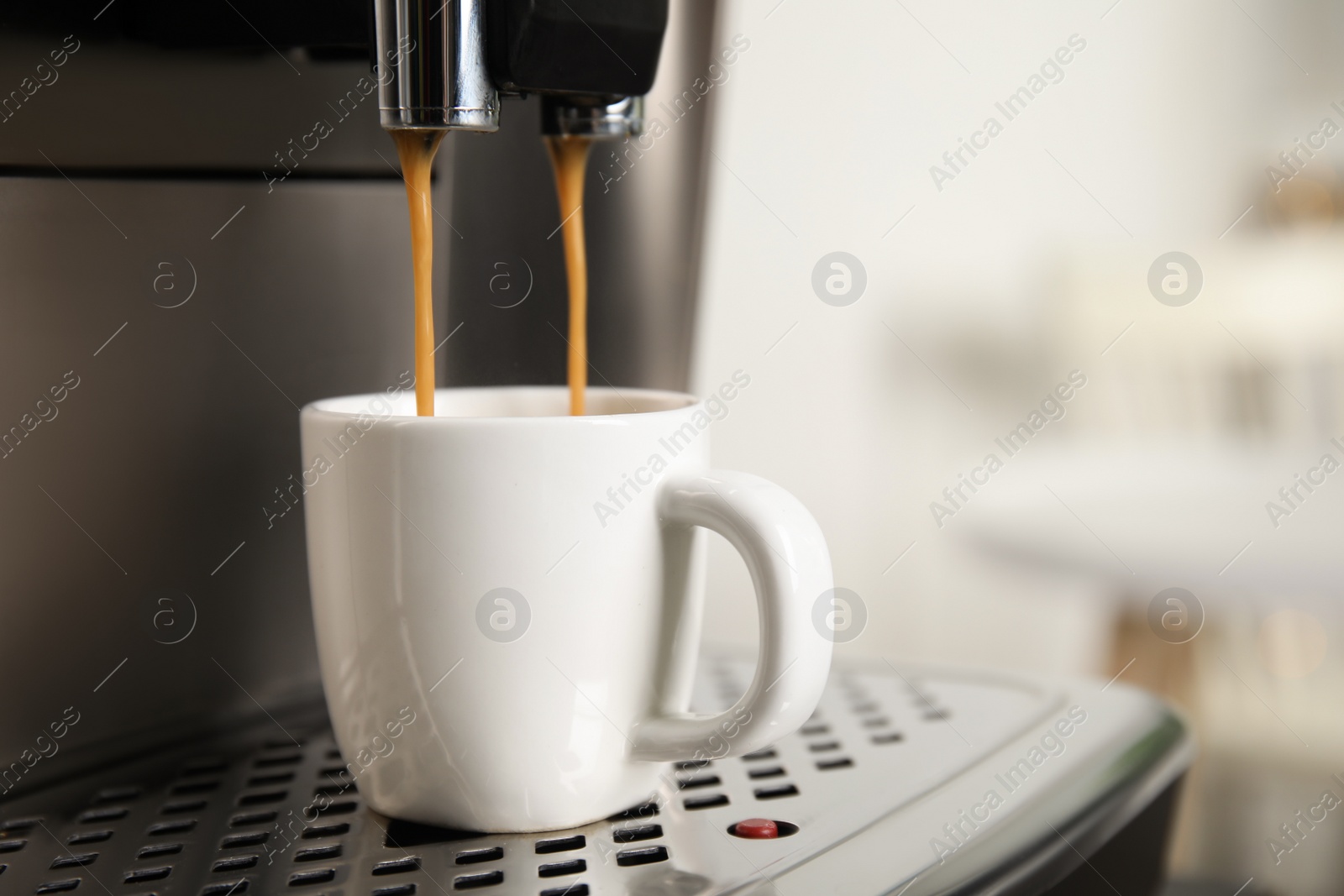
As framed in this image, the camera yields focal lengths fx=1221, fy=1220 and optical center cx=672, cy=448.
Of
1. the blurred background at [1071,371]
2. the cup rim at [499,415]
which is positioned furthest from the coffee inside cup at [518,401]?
the blurred background at [1071,371]

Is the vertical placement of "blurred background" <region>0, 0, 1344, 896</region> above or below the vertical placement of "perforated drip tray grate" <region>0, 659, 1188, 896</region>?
above

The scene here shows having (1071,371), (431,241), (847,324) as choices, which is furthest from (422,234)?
(1071,371)

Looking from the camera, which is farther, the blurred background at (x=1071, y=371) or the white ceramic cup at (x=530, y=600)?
the blurred background at (x=1071, y=371)

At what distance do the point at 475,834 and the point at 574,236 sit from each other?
149 millimetres

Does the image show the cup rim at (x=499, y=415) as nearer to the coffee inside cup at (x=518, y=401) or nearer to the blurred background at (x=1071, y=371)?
the coffee inside cup at (x=518, y=401)

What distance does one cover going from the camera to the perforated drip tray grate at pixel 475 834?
9.5 inches

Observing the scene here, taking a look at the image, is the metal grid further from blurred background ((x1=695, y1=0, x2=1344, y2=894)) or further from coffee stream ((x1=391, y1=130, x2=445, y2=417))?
blurred background ((x1=695, y1=0, x2=1344, y2=894))

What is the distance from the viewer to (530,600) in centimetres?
25

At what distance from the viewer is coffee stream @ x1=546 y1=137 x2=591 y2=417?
309 mm

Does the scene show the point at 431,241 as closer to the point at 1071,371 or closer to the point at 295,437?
the point at 295,437

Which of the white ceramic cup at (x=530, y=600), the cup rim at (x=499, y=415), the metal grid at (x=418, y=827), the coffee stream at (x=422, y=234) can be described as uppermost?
the coffee stream at (x=422, y=234)

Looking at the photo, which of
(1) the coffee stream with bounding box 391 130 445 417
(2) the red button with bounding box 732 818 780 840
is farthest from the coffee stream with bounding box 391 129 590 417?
(2) the red button with bounding box 732 818 780 840

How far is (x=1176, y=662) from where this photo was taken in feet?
4.40

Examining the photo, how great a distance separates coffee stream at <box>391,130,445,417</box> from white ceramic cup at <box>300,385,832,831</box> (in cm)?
2
